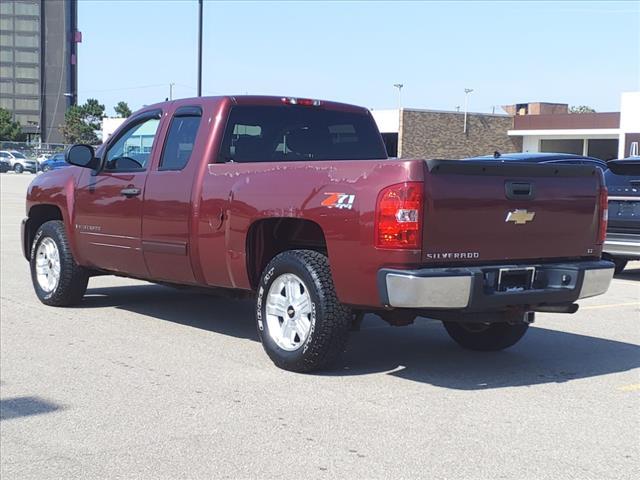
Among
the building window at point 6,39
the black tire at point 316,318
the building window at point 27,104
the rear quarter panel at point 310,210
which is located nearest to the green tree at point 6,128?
the building window at point 27,104

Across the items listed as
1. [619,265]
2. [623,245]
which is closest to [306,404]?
[623,245]

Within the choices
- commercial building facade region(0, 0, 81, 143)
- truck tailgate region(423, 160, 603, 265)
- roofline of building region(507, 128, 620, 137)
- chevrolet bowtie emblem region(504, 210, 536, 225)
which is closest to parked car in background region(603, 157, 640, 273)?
truck tailgate region(423, 160, 603, 265)

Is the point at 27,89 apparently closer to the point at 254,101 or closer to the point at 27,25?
the point at 27,25

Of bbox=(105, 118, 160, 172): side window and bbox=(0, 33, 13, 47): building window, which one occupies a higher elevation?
bbox=(0, 33, 13, 47): building window

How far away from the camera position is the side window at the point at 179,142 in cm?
731

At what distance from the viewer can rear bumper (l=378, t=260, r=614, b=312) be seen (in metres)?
5.38

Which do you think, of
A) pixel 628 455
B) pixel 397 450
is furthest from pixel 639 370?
pixel 397 450

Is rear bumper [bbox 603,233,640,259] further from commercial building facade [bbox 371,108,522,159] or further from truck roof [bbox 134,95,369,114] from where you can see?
commercial building facade [bbox 371,108,522,159]

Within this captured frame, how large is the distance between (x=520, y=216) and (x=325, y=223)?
1.33 m

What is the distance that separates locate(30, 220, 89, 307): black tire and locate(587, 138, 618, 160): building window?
4565 centimetres

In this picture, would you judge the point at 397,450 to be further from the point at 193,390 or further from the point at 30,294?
the point at 30,294

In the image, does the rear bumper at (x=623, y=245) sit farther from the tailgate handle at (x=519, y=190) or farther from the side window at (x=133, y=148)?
the side window at (x=133, y=148)

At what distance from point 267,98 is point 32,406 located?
11.0 feet

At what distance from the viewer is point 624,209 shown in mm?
11469
